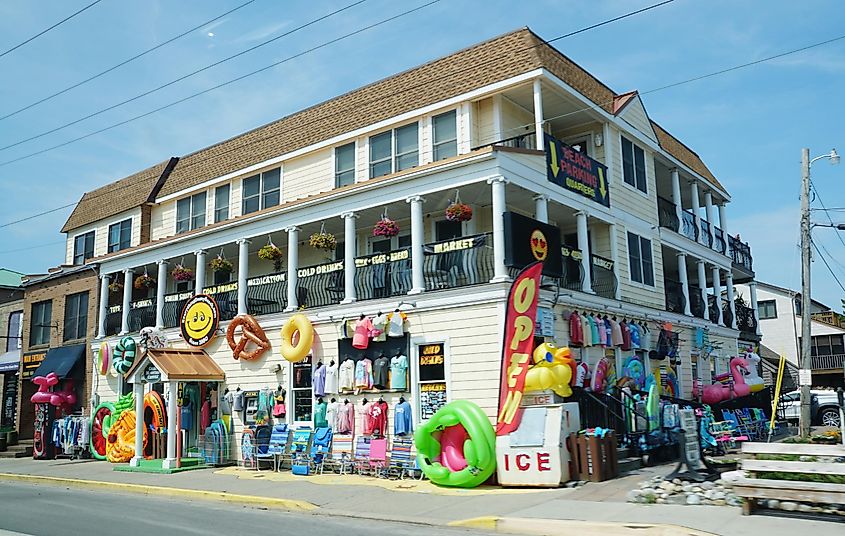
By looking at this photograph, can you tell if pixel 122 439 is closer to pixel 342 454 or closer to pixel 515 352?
pixel 342 454

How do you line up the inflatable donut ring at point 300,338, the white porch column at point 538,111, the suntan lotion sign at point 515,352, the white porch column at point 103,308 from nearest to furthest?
the suntan lotion sign at point 515,352 < the white porch column at point 538,111 < the inflatable donut ring at point 300,338 < the white porch column at point 103,308

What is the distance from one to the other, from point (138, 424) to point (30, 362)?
11043mm

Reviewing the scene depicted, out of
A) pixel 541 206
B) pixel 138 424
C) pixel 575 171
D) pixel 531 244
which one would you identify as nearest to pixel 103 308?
pixel 138 424

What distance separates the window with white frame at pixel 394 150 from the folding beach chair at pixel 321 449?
6920 mm

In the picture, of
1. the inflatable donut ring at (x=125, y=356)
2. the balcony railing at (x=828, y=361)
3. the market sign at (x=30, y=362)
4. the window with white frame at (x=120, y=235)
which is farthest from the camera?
the balcony railing at (x=828, y=361)

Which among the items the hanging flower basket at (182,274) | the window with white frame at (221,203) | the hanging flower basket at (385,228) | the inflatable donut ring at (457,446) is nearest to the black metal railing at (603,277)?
the hanging flower basket at (385,228)

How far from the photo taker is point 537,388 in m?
14.4

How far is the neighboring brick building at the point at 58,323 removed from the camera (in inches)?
1041

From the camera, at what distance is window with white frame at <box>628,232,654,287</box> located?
21031 millimetres

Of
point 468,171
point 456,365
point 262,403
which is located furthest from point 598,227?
point 262,403

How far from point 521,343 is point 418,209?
4463 mm

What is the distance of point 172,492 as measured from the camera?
15.9 metres

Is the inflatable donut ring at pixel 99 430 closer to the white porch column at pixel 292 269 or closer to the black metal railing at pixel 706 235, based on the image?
the white porch column at pixel 292 269

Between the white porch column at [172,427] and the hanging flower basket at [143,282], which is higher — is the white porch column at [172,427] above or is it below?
below
